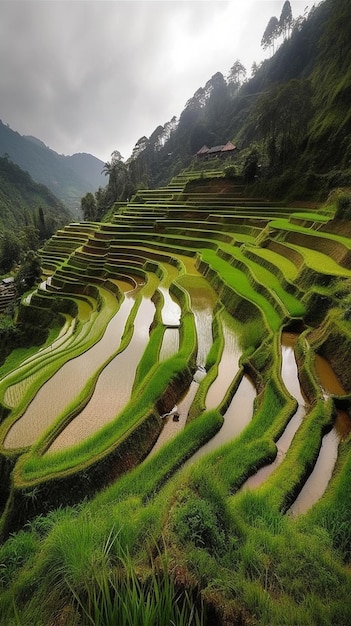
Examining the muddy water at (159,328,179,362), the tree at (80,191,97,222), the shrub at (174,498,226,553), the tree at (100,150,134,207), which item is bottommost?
the muddy water at (159,328,179,362)

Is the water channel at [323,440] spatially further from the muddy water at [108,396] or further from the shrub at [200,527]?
the muddy water at [108,396]

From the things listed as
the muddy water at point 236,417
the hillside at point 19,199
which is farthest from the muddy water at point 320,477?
the hillside at point 19,199

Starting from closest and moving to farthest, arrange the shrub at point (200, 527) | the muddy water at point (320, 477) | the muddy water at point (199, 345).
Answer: the shrub at point (200, 527)
the muddy water at point (320, 477)
the muddy water at point (199, 345)

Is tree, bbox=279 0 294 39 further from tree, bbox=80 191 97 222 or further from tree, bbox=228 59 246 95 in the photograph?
tree, bbox=80 191 97 222

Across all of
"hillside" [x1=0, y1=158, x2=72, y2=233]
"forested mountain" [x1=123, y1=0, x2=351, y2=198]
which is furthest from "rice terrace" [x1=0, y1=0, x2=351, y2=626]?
"hillside" [x1=0, y1=158, x2=72, y2=233]

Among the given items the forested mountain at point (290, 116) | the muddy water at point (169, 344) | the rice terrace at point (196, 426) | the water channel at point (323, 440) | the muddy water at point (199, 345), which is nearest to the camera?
the rice terrace at point (196, 426)

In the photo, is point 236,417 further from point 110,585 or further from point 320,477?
point 110,585
